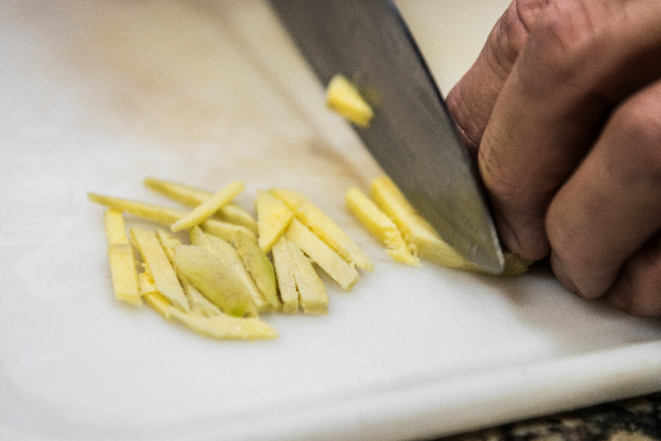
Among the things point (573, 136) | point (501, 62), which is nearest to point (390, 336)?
point (573, 136)

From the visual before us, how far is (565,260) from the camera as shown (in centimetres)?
95

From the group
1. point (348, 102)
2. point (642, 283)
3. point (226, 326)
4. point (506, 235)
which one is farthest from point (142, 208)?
point (642, 283)

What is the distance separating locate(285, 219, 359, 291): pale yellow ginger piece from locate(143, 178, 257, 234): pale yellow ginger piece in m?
0.09

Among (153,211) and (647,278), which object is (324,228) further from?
(647,278)

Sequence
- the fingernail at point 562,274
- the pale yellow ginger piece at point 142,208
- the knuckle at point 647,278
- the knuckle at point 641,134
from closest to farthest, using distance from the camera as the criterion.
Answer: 1. the knuckle at point 641,134
2. the knuckle at point 647,278
3. the fingernail at point 562,274
4. the pale yellow ginger piece at point 142,208

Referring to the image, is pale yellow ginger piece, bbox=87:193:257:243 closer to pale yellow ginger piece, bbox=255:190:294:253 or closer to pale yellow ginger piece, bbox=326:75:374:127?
pale yellow ginger piece, bbox=255:190:294:253

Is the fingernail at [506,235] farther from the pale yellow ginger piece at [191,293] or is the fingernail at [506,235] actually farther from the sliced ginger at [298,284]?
the pale yellow ginger piece at [191,293]

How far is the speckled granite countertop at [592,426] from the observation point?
0.82 meters

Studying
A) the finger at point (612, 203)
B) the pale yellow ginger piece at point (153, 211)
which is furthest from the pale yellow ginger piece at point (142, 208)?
the finger at point (612, 203)

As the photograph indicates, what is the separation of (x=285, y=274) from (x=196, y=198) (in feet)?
0.95

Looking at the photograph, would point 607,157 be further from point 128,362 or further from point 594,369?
point 128,362

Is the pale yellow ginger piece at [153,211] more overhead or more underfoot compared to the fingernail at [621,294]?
more overhead

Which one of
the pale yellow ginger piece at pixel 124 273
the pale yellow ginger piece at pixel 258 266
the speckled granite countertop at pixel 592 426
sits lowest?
the speckled granite countertop at pixel 592 426

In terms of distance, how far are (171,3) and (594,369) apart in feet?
4.90
